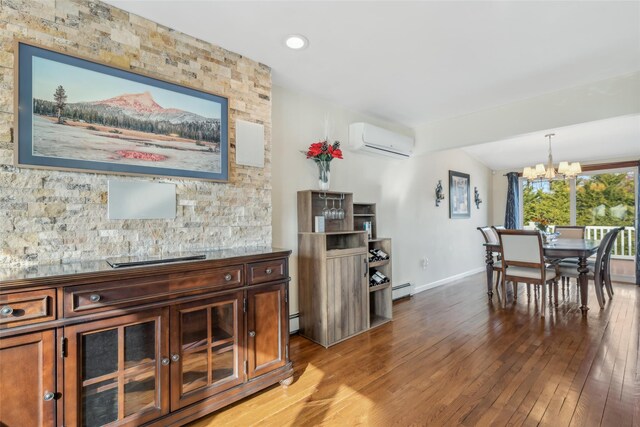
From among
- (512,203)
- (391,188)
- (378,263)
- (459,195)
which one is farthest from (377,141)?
(512,203)

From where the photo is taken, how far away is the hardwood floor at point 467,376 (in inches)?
72.1

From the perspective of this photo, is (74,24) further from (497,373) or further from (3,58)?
(497,373)

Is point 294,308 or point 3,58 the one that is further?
point 294,308

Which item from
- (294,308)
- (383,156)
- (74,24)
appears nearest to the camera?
(74,24)

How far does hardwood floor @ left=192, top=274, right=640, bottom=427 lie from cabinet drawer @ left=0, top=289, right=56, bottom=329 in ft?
3.67

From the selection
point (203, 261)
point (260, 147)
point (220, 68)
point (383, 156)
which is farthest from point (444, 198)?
point (203, 261)

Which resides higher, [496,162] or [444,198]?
[496,162]

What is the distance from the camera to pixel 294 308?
3090mm

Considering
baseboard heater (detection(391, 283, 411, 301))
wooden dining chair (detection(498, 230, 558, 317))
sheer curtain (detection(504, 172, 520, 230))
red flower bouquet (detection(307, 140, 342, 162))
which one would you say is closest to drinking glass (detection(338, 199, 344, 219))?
red flower bouquet (detection(307, 140, 342, 162))

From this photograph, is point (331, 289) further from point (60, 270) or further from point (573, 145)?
point (573, 145)

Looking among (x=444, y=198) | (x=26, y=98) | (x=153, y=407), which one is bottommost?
(x=153, y=407)

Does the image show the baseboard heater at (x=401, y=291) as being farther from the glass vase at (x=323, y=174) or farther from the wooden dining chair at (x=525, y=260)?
the glass vase at (x=323, y=174)

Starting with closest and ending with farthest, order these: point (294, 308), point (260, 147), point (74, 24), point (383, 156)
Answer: point (74, 24), point (260, 147), point (294, 308), point (383, 156)

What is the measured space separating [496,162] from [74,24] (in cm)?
725
